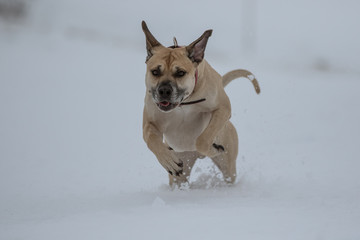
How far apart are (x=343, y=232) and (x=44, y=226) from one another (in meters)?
1.98

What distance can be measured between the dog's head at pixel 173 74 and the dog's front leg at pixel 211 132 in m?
0.42

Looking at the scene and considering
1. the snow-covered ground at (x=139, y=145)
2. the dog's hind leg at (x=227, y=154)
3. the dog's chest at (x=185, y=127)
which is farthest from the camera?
the dog's hind leg at (x=227, y=154)

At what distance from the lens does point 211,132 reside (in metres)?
4.32

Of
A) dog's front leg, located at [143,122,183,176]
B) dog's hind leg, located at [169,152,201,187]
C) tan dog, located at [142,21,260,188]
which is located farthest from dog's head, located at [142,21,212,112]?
dog's hind leg, located at [169,152,201,187]

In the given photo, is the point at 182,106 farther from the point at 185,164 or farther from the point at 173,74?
the point at 185,164

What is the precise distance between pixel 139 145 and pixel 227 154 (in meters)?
3.46

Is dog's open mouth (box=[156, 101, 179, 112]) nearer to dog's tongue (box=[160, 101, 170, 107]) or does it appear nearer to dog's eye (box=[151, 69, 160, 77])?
dog's tongue (box=[160, 101, 170, 107])

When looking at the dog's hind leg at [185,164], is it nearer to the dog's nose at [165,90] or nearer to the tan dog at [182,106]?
the tan dog at [182,106]

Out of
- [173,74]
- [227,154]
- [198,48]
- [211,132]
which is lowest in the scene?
[227,154]

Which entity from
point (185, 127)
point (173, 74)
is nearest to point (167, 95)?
point (173, 74)

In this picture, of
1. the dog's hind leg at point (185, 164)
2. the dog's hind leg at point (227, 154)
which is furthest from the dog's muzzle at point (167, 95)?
the dog's hind leg at point (185, 164)

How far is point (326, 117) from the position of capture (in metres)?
9.50

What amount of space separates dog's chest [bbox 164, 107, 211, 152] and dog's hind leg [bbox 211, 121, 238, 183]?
368mm

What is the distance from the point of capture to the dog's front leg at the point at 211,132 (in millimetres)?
4289
